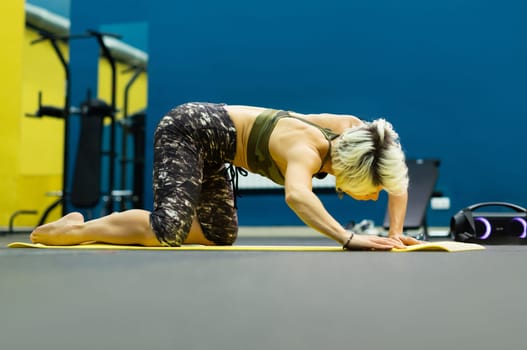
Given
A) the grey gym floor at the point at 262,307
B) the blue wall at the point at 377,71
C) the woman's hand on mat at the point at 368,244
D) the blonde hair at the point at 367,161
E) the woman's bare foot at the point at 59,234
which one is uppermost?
the blue wall at the point at 377,71

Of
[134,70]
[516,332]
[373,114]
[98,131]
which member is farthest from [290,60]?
[516,332]

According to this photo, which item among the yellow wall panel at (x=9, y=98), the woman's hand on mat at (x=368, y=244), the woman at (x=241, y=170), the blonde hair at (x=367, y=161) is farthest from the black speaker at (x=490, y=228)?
the yellow wall panel at (x=9, y=98)

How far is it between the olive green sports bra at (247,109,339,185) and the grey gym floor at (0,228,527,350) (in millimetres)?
852

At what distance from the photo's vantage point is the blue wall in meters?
6.16

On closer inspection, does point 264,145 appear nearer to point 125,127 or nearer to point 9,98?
point 125,127

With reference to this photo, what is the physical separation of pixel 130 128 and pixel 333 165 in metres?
5.12

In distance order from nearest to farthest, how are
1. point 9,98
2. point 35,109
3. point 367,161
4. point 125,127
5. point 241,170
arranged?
1. point 367,161
2. point 241,170
3. point 9,98
4. point 125,127
5. point 35,109

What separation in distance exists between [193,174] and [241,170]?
319 millimetres

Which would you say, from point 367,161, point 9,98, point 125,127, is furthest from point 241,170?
point 9,98

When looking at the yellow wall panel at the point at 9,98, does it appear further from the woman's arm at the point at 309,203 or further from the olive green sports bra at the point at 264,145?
the woman's arm at the point at 309,203

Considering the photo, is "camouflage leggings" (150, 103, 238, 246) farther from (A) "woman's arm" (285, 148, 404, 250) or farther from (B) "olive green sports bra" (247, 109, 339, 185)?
(A) "woman's arm" (285, 148, 404, 250)

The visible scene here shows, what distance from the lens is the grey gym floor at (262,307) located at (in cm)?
65

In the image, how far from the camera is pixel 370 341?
2.13ft

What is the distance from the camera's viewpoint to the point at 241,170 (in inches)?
97.6
